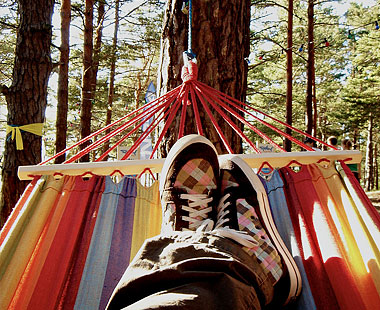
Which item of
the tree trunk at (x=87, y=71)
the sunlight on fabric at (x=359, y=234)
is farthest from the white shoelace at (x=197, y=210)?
the tree trunk at (x=87, y=71)

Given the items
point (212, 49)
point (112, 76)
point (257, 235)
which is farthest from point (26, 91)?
point (112, 76)

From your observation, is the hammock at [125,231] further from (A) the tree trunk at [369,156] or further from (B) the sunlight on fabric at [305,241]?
(A) the tree trunk at [369,156]

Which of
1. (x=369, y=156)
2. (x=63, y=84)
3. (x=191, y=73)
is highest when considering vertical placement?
(x=63, y=84)

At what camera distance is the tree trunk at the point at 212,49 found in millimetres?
1625

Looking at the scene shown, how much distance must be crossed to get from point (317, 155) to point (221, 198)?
0.40 m

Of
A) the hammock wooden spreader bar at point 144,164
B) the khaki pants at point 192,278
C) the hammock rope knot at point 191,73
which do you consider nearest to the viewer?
the khaki pants at point 192,278

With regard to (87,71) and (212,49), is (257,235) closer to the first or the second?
(212,49)

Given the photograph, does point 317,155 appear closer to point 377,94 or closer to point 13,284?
point 13,284

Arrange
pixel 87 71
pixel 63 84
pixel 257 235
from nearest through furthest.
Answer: pixel 257 235
pixel 63 84
pixel 87 71

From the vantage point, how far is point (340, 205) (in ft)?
3.45

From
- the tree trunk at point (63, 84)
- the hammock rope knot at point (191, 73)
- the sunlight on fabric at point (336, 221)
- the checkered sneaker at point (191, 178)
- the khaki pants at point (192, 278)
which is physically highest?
the tree trunk at point (63, 84)

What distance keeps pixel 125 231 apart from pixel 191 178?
0.29 meters

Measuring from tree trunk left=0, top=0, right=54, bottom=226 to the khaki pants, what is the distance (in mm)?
2358

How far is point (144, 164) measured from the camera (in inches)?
48.4
